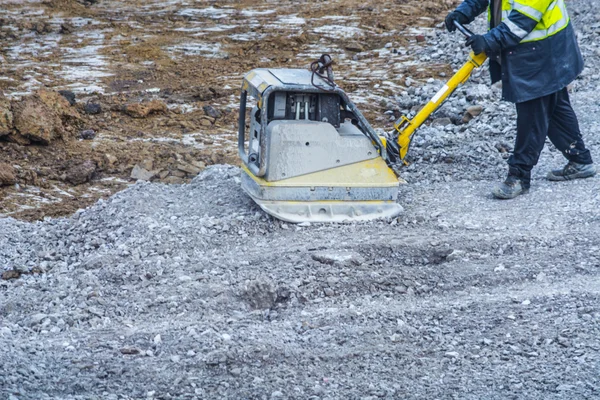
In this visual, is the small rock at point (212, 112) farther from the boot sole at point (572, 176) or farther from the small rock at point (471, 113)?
the boot sole at point (572, 176)

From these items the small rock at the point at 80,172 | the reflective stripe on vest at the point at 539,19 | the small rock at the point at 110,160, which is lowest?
the small rock at the point at 80,172

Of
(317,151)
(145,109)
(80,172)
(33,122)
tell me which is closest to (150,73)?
(145,109)

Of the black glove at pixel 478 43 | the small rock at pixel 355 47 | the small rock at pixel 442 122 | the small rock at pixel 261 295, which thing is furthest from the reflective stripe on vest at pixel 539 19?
the small rock at pixel 355 47

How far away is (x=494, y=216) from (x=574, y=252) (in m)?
0.74

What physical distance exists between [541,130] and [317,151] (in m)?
1.73

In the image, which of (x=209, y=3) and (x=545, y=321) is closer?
(x=545, y=321)

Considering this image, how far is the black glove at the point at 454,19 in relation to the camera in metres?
5.90

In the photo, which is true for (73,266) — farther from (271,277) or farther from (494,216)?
(494,216)

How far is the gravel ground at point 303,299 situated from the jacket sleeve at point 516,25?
121 centimetres

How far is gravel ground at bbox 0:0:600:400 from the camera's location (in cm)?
380

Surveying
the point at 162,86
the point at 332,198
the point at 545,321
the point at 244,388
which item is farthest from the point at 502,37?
the point at 162,86

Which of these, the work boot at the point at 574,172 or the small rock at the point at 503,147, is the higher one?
the work boot at the point at 574,172

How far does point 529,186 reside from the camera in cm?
609

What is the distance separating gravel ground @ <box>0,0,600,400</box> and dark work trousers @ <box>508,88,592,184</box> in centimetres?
27
